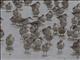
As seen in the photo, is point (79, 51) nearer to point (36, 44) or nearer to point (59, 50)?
point (59, 50)

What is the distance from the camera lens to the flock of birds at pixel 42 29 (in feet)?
5.39

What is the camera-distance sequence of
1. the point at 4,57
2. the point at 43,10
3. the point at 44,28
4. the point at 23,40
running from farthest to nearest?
the point at 43,10, the point at 44,28, the point at 23,40, the point at 4,57

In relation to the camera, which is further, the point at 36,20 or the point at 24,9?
the point at 24,9

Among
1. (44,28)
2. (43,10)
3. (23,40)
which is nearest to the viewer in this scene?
(23,40)

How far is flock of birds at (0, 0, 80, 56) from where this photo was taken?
164cm

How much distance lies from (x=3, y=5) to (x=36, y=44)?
2.20 ft

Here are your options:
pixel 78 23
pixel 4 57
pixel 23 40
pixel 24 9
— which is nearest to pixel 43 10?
pixel 24 9

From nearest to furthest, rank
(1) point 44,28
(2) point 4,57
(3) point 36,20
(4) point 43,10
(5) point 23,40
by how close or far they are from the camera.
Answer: (2) point 4,57, (5) point 23,40, (1) point 44,28, (3) point 36,20, (4) point 43,10

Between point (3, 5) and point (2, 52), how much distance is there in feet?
2.15

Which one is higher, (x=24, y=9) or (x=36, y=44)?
(x=24, y=9)

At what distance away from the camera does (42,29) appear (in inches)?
72.7

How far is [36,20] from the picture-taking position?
2004 millimetres

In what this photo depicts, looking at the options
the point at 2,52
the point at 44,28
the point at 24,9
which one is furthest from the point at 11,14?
the point at 2,52

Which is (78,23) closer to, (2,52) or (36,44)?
(36,44)
